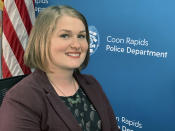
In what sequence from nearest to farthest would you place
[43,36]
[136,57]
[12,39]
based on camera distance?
[43,36], [136,57], [12,39]

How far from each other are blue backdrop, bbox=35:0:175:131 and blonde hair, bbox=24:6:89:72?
0.83 meters

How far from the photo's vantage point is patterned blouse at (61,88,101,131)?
4.08 feet

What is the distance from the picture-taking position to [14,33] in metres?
2.48

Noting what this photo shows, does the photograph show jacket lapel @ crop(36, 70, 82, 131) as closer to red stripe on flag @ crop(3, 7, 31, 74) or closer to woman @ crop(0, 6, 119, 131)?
woman @ crop(0, 6, 119, 131)

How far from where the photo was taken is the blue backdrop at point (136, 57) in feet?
6.25

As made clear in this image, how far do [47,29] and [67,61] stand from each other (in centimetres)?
17

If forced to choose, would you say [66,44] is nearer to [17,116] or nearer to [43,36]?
[43,36]

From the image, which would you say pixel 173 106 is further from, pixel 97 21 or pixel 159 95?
pixel 97 21

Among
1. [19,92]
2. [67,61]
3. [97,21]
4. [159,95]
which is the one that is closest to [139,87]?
[159,95]

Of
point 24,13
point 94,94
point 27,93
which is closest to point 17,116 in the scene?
point 27,93

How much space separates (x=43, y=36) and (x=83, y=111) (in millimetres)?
395

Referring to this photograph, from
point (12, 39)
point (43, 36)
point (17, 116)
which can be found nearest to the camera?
point (17, 116)

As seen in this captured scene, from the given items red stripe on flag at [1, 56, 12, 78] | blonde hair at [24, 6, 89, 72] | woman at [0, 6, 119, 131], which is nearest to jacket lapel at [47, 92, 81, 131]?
woman at [0, 6, 119, 131]

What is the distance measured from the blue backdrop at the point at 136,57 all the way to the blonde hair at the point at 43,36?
2.73 feet
